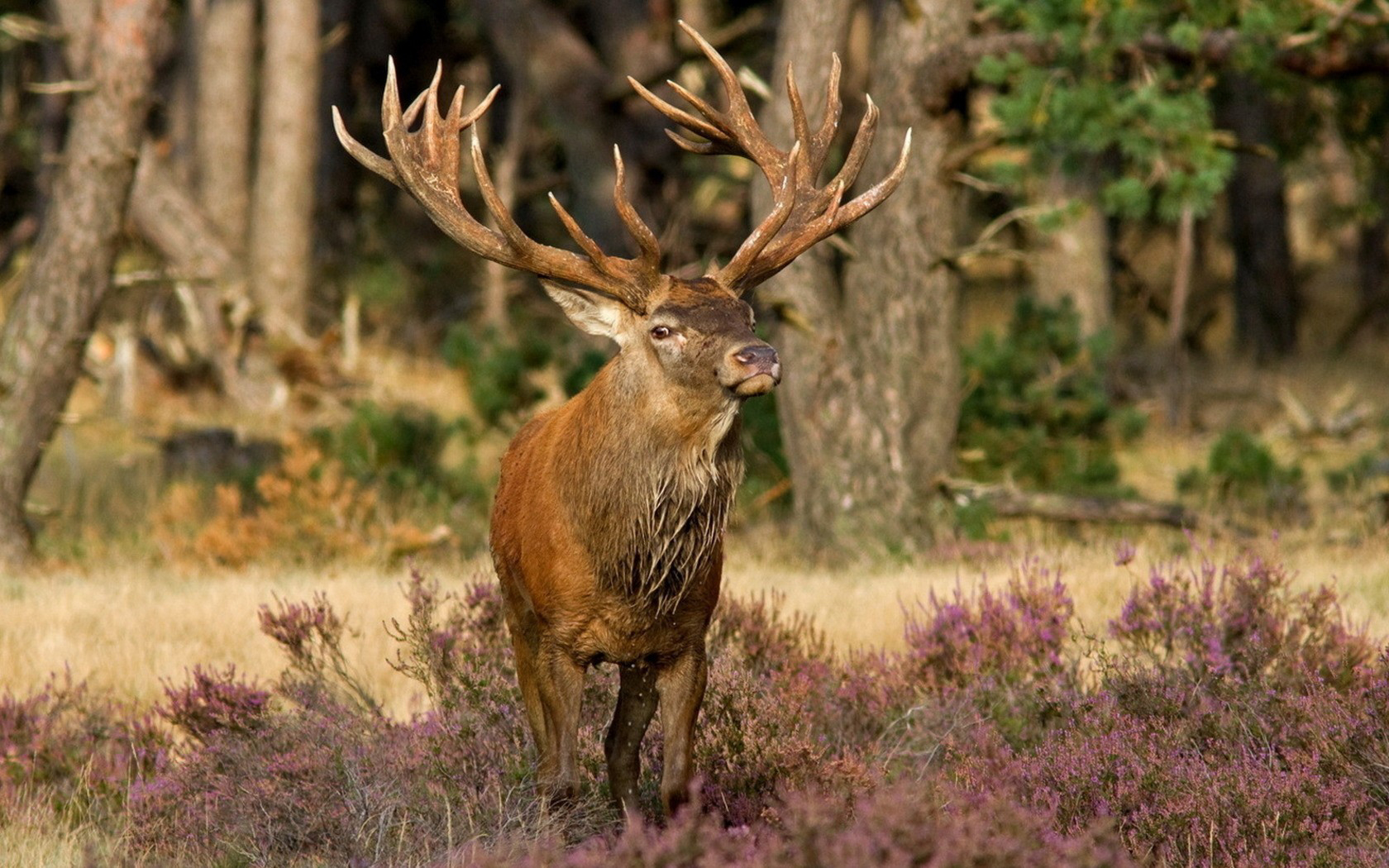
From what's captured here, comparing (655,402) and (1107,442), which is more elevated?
(655,402)

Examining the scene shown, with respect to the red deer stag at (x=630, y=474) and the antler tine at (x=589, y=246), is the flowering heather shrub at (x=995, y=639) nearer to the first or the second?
the red deer stag at (x=630, y=474)

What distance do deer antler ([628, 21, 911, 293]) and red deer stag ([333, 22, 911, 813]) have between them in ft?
0.05

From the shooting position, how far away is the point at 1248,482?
40.4ft

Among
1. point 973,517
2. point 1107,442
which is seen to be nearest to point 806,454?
point 973,517

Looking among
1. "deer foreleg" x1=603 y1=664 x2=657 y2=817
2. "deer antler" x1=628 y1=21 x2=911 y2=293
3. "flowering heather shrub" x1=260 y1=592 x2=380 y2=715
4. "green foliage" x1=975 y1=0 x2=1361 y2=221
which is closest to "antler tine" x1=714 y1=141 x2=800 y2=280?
"deer antler" x1=628 y1=21 x2=911 y2=293

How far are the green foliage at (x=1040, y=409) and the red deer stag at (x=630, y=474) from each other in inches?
252

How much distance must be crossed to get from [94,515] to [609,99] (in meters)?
5.40

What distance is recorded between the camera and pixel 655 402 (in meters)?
5.47

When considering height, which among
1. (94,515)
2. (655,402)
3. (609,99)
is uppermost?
(609,99)

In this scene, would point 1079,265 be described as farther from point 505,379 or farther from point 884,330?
point 884,330

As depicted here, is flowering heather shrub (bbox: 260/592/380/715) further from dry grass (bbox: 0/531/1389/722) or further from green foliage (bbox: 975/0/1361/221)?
green foliage (bbox: 975/0/1361/221)

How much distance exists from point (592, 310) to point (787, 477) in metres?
6.37

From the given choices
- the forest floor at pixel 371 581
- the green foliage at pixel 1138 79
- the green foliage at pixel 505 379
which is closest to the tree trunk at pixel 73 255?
the forest floor at pixel 371 581

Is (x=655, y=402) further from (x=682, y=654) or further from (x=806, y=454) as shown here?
(x=806, y=454)
